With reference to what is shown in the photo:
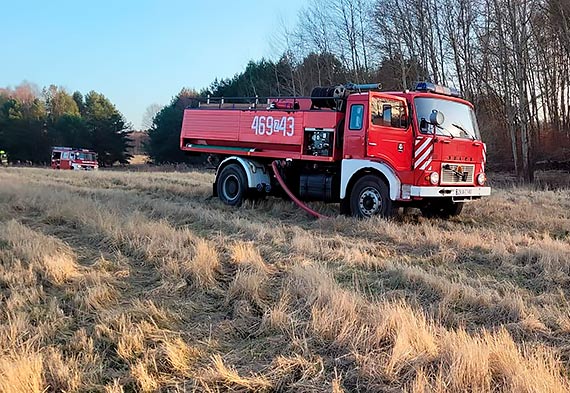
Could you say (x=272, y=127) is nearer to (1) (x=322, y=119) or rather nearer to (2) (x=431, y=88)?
(1) (x=322, y=119)

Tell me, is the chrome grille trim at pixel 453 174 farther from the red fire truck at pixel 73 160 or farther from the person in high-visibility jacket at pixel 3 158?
the person in high-visibility jacket at pixel 3 158

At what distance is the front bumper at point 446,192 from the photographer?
9617mm

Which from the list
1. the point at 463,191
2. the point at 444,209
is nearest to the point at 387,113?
the point at 463,191

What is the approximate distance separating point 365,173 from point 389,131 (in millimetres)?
966

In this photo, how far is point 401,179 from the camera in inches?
385

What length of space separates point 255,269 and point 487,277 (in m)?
2.64

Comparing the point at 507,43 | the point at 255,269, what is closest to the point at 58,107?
the point at 507,43

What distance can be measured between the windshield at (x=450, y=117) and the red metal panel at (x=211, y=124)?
451cm

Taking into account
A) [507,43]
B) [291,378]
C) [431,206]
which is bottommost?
[291,378]

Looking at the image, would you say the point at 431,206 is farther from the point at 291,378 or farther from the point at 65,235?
the point at 291,378

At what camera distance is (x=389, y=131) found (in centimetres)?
1006

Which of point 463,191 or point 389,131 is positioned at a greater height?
point 389,131

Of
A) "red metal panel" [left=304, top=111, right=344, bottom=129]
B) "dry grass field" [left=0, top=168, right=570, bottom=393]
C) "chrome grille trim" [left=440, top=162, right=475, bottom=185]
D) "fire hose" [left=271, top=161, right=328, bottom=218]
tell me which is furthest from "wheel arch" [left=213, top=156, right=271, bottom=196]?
"chrome grille trim" [left=440, top=162, right=475, bottom=185]

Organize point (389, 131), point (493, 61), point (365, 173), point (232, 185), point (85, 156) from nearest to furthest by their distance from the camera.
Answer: point (389, 131), point (365, 173), point (232, 185), point (493, 61), point (85, 156)
